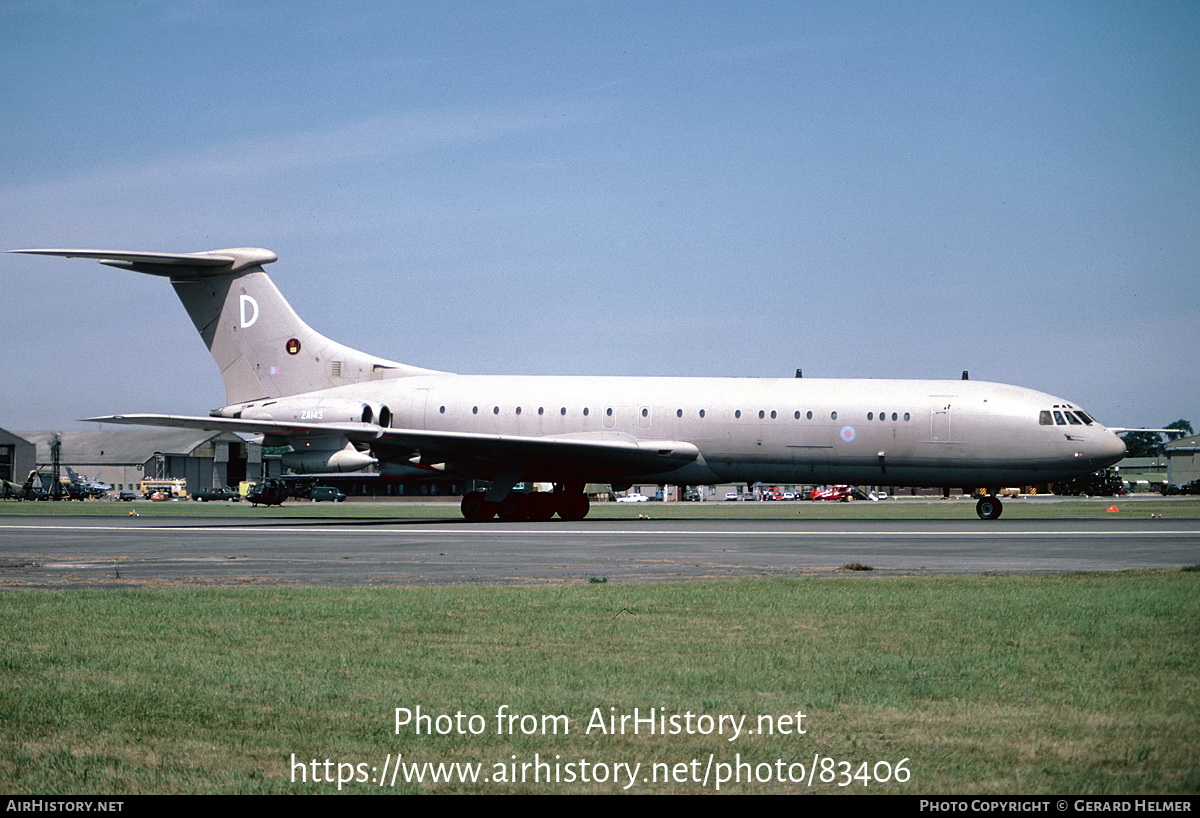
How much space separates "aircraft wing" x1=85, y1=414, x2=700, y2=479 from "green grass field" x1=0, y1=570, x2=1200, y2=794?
71.8ft

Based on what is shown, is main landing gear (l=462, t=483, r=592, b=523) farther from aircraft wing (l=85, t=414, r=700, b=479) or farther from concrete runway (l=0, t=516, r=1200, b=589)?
concrete runway (l=0, t=516, r=1200, b=589)

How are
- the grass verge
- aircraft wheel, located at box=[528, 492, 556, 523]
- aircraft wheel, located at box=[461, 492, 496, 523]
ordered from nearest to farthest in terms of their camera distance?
1. aircraft wheel, located at box=[461, 492, 496, 523]
2. aircraft wheel, located at box=[528, 492, 556, 523]
3. the grass verge

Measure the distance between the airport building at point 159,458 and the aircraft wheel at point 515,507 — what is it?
8867 centimetres

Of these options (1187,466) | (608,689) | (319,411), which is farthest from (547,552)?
(1187,466)

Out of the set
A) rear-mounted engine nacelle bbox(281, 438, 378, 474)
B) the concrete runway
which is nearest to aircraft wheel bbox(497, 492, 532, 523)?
rear-mounted engine nacelle bbox(281, 438, 378, 474)

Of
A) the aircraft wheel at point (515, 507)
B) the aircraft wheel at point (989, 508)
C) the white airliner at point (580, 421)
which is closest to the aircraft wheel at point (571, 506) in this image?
the white airliner at point (580, 421)

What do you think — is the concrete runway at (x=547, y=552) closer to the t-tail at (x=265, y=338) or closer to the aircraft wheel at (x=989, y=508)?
the aircraft wheel at (x=989, y=508)

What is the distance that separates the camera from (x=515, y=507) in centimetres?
3603

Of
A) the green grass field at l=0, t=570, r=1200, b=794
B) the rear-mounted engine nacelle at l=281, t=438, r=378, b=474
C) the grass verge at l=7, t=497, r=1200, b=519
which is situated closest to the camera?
the green grass field at l=0, t=570, r=1200, b=794

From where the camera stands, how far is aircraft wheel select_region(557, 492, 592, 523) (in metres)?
36.7

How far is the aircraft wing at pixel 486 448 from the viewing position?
3350 centimetres

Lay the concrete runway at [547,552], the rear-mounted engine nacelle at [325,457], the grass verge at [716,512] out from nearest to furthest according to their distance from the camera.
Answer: the concrete runway at [547,552], the rear-mounted engine nacelle at [325,457], the grass verge at [716,512]

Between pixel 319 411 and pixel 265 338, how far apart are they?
5.06m

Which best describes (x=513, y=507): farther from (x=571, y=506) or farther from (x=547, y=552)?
(x=547, y=552)
